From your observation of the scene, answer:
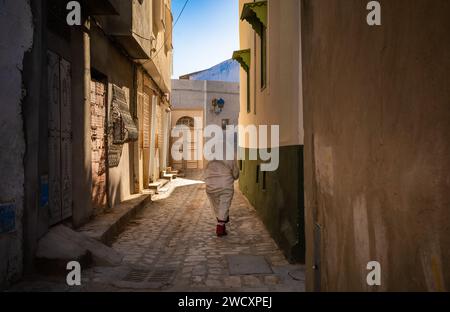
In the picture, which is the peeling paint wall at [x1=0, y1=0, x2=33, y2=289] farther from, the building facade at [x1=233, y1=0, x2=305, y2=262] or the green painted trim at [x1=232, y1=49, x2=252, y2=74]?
the green painted trim at [x1=232, y1=49, x2=252, y2=74]

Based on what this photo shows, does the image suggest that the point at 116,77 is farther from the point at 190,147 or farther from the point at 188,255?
the point at 190,147

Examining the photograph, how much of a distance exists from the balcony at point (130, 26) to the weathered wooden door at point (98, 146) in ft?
3.56

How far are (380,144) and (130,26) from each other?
717cm

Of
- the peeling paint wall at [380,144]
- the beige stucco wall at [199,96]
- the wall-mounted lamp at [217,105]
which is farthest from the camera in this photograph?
the wall-mounted lamp at [217,105]

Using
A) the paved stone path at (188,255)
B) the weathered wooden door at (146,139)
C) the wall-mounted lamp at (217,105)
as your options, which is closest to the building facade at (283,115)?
the paved stone path at (188,255)

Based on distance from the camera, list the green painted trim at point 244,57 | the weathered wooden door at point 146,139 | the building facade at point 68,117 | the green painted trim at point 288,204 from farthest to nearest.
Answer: the weathered wooden door at point 146,139 → the green painted trim at point 244,57 → the green painted trim at point 288,204 → the building facade at point 68,117

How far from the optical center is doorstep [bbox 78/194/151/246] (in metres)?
6.06

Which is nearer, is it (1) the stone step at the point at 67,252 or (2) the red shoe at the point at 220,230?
(1) the stone step at the point at 67,252

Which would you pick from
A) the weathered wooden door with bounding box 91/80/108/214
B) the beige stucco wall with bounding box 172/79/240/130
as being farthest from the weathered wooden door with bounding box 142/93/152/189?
the beige stucco wall with bounding box 172/79/240/130

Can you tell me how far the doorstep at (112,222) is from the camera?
606 centimetres

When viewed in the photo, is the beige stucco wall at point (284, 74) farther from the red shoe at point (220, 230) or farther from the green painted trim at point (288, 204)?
the red shoe at point (220, 230)

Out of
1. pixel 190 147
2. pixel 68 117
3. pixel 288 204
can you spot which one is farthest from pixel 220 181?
pixel 190 147

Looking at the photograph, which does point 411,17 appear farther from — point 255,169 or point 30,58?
point 255,169
